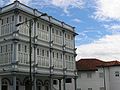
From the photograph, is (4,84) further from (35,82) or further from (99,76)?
(99,76)

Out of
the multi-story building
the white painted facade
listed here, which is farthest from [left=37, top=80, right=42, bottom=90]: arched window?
the white painted facade

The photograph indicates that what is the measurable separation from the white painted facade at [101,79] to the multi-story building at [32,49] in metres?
11.7

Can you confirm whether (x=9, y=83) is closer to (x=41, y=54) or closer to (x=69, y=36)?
(x=41, y=54)

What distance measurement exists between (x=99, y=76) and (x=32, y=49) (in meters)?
25.4

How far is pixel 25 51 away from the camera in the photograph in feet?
132

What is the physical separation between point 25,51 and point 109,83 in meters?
27.9

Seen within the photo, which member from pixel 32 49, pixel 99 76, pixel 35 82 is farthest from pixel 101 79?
pixel 32 49

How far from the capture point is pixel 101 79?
62.6 m

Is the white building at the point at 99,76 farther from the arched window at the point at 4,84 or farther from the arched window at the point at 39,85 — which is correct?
the arched window at the point at 4,84

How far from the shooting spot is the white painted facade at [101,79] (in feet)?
202

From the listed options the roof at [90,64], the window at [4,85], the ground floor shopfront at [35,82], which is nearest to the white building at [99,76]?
the roof at [90,64]

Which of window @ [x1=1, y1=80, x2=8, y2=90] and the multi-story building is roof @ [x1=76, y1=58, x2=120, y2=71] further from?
window @ [x1=1, y1=80, x2=8, y2=90]

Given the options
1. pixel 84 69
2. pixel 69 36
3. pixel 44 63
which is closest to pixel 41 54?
pixel 44 63

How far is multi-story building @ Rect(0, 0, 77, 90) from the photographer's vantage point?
3881 centimetres
